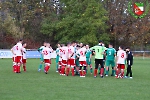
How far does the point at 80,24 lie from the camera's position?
5741cm

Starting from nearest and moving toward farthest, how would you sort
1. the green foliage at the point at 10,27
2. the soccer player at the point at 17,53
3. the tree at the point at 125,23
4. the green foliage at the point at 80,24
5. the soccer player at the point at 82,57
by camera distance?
the soccer player at the point at 82,57
the soccer player at the point at 17,53
the green foliage at the point at 10,27
the green foliage at the point at 80,24
the tree at the point at 125,23

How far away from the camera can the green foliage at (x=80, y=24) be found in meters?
56.7

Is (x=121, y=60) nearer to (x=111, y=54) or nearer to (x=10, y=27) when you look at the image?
(x=111, y=54)

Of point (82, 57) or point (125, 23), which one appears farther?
point (125, 23)

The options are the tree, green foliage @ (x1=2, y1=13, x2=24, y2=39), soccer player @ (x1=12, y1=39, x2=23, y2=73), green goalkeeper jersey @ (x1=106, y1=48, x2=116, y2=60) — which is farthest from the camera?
the tree

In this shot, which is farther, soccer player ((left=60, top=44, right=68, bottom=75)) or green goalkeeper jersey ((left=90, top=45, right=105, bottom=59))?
soccer player ((left=60, top=44, right=68, bottom=75))

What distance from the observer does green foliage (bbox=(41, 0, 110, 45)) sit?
56719mm

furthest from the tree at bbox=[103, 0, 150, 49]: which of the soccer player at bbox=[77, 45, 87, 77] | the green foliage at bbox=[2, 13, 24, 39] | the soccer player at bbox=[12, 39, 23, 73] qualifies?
the soccer player at bbox=[77, 45, 87, 77]

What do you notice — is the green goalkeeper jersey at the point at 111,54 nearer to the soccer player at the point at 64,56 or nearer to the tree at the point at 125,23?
the soccer player at the point at 64,56

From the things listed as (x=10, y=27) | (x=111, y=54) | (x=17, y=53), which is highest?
(x=10, y=27)

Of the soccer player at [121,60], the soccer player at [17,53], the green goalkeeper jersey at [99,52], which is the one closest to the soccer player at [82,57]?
the green goalkeeper jersey at [99,52]

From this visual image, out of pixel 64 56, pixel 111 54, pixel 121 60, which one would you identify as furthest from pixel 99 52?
pixel 64 56

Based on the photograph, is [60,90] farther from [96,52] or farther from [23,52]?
[23,52]

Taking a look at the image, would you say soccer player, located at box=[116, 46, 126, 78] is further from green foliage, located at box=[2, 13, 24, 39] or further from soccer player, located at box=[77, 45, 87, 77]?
green foliage, located at box=[2, 13, 24, 39]
